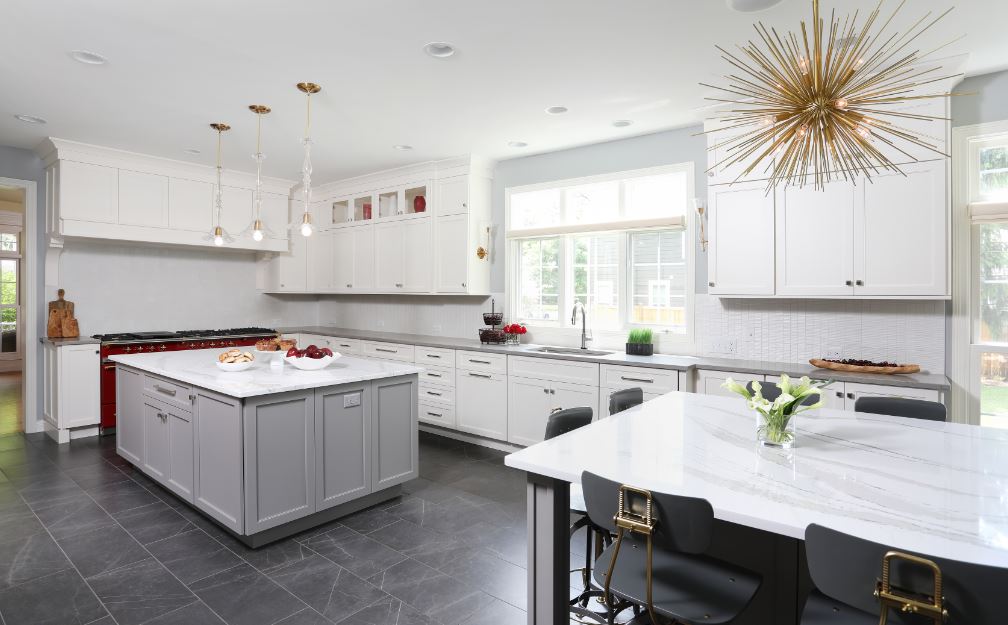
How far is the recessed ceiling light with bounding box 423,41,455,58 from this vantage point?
308cm

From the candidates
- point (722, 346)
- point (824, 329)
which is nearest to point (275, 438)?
point (722, 346)

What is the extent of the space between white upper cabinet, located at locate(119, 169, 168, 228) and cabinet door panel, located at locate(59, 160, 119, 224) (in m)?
0.06

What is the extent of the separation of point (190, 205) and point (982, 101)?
6824 mm

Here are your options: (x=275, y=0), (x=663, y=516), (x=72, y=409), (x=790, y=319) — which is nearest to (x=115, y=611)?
(x=663, y=516)

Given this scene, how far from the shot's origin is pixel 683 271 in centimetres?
462

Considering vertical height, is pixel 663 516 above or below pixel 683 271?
below

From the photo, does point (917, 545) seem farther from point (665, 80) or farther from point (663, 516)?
point (665, 80)

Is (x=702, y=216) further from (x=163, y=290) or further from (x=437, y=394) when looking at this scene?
(x=163, y=290)

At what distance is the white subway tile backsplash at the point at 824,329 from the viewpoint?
11.8ft

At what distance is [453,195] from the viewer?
221 inches

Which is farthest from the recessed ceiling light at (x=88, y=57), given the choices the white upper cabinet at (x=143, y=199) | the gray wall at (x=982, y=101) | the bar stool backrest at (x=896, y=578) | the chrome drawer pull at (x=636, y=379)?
the gray wall at (x=982, y=101)

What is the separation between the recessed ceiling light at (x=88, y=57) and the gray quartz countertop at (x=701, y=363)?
10.6 ft

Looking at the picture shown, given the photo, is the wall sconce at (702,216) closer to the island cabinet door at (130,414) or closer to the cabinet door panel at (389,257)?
the cabinet door panel at (389,257)

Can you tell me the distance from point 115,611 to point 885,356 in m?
4.60
